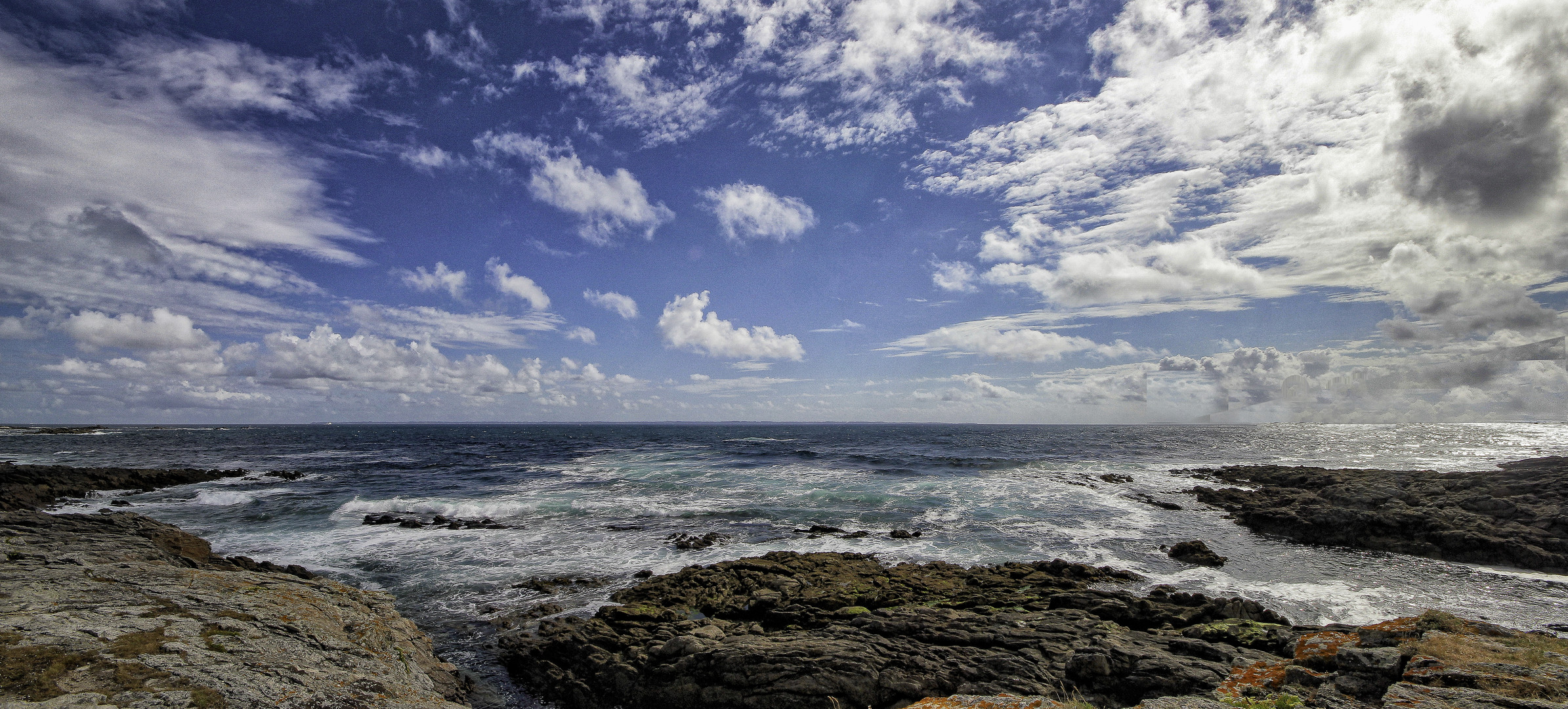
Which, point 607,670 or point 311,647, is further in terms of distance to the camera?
point 607,670

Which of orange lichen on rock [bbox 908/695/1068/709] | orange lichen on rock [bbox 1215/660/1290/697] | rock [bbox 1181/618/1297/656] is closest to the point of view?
orange lichen on rock [bbox 908/695/1068/709]

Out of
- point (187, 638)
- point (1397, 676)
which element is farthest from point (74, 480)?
point (1397, 676)

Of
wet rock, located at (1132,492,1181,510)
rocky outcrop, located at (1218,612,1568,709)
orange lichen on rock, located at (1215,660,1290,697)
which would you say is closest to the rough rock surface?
orange lichen on rock, located at (1215,660,1290,697)

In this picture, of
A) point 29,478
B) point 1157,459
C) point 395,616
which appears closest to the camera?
point 395,616

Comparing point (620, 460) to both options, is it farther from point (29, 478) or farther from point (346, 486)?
point (29, 478)

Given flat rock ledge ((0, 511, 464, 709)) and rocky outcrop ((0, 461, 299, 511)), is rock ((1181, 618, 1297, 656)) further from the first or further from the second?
rocky outcrop ((0, 461, 299, 511))

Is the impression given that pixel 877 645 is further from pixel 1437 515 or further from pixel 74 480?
pixel 74 480

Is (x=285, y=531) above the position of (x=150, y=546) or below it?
below

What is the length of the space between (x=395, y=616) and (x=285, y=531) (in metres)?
17.0

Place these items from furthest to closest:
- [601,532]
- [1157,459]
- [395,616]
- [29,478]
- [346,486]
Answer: [1157,459] < [346,486] < [29,478] < [601,532] < [395,616]

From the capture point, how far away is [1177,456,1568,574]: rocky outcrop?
19.7 m

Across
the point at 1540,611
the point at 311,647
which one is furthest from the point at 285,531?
the point at 1540,611

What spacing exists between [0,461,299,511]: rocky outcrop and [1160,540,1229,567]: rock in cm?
4778

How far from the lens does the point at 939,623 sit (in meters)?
11.4
